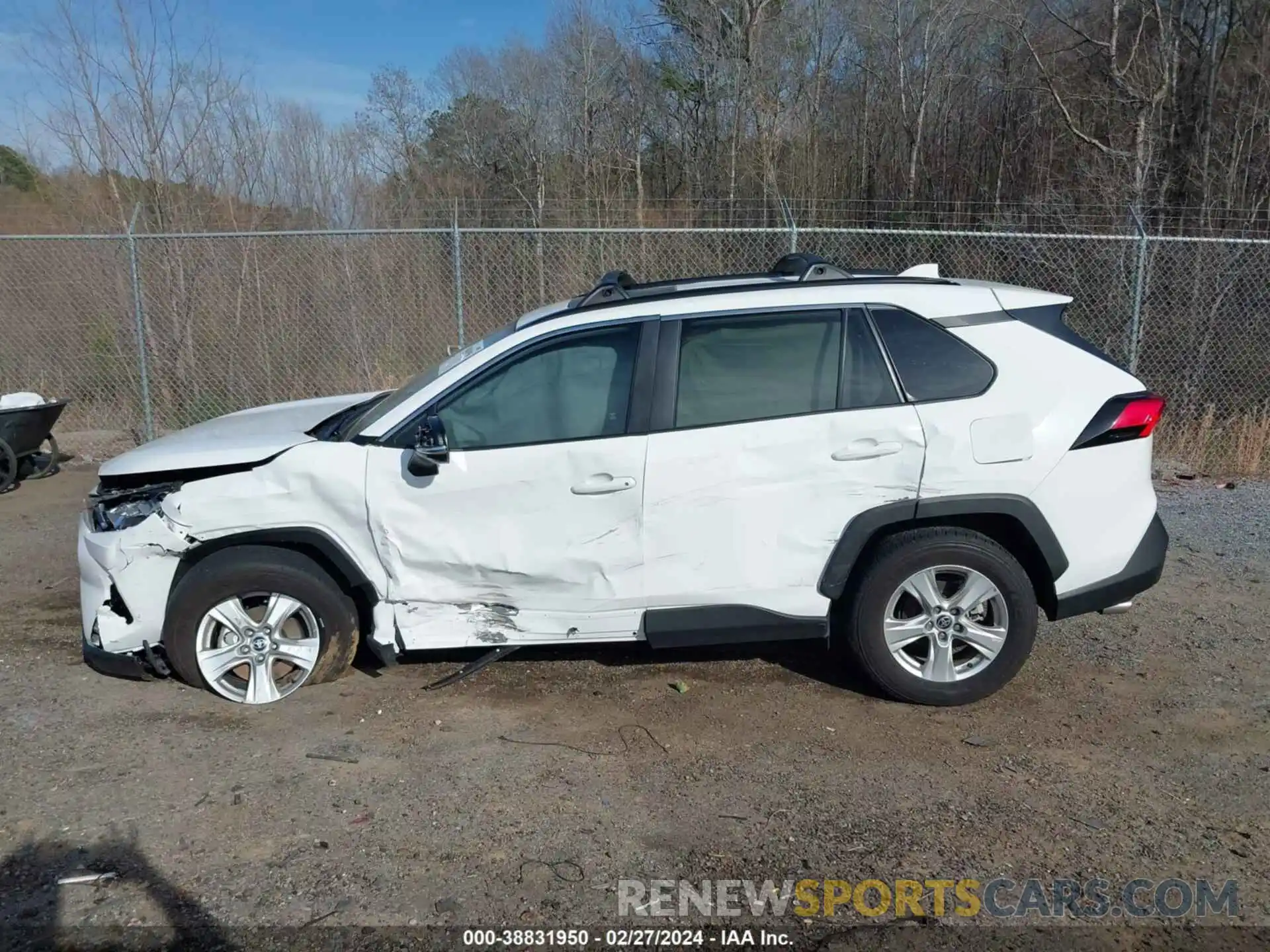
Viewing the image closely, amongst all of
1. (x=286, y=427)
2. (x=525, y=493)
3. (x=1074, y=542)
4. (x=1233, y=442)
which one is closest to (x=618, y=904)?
(x=525, y=493)

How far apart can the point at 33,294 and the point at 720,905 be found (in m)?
10.6

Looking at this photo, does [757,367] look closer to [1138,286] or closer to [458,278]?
[458,278]

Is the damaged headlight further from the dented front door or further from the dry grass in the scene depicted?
the dry grass

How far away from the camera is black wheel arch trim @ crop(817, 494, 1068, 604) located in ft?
13.4

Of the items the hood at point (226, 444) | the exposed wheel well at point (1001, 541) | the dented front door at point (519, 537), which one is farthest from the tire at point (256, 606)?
the exposed wheel well at point (1001, 541)

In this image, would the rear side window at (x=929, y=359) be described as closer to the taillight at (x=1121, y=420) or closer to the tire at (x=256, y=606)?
the taillight at (x=1121, y=420)

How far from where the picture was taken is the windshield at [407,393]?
4.35m

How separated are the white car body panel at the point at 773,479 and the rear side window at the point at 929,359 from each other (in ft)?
0.54

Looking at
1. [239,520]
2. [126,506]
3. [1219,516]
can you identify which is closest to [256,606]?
[239,520]

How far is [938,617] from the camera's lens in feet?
13.7

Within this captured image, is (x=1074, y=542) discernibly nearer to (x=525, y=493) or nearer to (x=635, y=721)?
(x=635, y=721)

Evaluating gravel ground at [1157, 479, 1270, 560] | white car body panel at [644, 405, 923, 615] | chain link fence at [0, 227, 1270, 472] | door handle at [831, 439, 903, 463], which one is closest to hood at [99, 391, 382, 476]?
white car body panel at [644, 405, 923, 615]

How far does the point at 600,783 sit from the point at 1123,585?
2467 millimetres

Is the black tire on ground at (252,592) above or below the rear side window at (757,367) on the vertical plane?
below
